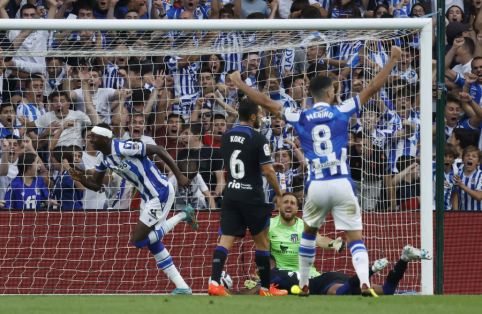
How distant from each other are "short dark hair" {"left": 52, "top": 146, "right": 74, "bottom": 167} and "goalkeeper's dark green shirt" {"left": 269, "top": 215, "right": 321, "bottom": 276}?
3335mm

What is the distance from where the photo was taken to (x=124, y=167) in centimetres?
820

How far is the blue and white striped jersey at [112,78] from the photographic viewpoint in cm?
1034

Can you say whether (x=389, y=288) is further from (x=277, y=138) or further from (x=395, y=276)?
(x=277, y=138)

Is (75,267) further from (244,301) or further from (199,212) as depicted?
(244,301)

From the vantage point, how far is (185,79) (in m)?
10.6

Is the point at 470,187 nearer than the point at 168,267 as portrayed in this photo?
No

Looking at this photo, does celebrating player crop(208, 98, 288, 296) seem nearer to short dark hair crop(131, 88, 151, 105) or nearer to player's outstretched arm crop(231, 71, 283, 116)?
player's outstretched arm crop(231, 71, 283, 116)

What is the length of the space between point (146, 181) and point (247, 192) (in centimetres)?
178

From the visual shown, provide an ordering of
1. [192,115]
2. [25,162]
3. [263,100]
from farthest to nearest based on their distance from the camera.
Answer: [192,115], [25,162], [263,100]

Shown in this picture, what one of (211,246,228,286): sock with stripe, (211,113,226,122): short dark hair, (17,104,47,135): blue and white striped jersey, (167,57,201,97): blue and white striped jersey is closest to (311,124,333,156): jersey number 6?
(211,246,228,286): sock with stripe

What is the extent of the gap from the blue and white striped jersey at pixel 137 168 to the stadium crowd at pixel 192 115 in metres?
1.29

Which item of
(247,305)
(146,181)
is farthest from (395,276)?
(146,181)

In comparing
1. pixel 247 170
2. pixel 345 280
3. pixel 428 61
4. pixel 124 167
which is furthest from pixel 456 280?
pixel 124 167

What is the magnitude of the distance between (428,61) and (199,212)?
3.82m
